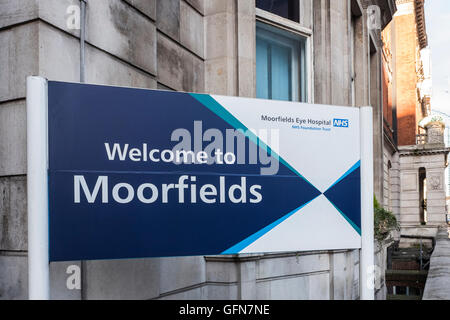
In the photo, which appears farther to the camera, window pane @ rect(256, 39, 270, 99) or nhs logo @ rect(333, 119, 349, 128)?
window pane @ rect(256, 39, 270, 99)

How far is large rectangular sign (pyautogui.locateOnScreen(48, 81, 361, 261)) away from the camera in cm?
264

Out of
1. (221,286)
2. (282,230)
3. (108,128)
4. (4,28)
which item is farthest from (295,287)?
(4,28)

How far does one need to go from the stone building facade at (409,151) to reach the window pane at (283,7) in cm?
1706

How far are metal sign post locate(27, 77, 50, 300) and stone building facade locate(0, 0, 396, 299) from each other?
119 centimetres

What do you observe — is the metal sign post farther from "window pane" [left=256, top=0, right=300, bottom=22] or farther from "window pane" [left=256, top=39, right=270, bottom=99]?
"window pane" [left=256, top=0, right=300, bottom=22]

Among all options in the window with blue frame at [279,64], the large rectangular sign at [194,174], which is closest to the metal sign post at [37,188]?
the large rectangular sign at [194,174]

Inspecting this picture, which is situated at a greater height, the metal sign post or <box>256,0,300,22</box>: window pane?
<box>256,0,300,22</box>: window pane

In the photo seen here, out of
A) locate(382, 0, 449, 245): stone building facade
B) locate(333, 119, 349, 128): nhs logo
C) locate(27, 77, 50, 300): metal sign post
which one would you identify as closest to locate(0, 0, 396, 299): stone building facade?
locate(27, 77, 50, 300): metal sign post

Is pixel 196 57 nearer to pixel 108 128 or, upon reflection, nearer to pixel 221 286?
pixel 221 286

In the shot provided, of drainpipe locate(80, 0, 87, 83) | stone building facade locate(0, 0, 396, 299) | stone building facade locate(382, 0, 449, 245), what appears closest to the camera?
stone building facade locate(0, 0, 396, 299)

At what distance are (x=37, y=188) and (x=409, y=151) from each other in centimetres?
3450

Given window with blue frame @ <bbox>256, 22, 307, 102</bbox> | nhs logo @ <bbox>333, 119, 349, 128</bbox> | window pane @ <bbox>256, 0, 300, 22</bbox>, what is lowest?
nhs logo @ <bbox>333, 119, 349, 128</bbox>

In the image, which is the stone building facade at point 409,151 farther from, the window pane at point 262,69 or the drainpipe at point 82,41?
the drainpipe at point 82,41

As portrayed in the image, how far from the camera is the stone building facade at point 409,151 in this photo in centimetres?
2861
